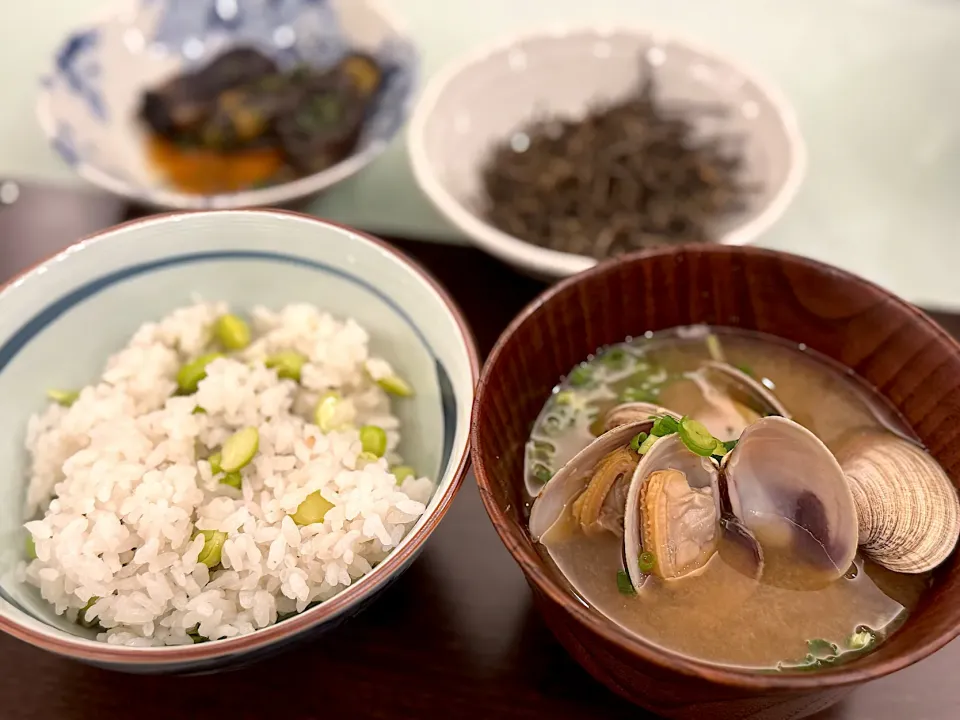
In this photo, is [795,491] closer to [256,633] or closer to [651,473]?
[651,473]

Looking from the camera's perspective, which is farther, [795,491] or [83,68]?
[83,68]

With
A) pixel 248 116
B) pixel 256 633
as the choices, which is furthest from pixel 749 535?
pixel 248 116

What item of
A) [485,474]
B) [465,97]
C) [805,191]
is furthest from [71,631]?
[805,191]

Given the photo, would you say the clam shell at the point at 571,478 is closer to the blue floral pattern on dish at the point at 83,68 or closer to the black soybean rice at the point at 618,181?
the black soybean rice at the point at 618,181

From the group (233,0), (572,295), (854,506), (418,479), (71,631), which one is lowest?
(71,631)

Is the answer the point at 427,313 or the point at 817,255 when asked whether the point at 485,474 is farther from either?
the point at 817,255

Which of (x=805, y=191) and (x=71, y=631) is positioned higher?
(x=805, y=191)

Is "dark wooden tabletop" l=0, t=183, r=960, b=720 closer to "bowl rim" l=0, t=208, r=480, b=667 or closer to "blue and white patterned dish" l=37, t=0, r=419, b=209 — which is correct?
"bowl rim" l=0, t=208, r=480, b=667
